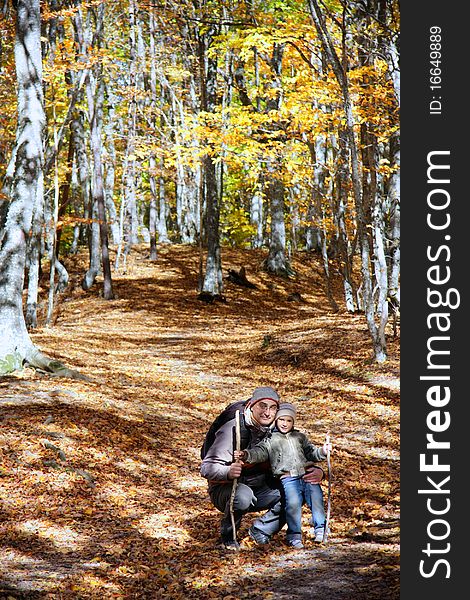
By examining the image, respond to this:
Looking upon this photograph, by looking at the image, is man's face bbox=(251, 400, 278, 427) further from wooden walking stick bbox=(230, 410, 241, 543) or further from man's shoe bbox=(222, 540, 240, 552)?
man's shoe bbox=(222, 540, 240, 552)

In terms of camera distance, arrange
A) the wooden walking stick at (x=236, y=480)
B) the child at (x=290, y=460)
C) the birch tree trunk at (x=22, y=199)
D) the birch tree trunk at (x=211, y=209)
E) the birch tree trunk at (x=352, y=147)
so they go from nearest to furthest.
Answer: the wooden walking stick at (x=236, y=480), the child at (x=290, y=460), the birch tree trunk at (x=22, y=199), the birch tree trunk at (x=352, y=147), the birch tree trunk at (x=211, y=209)

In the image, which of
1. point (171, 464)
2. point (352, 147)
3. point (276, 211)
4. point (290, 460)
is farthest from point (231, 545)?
point (276, 211)

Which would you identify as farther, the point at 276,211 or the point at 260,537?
the point at 276,211

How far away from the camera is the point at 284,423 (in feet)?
17.8

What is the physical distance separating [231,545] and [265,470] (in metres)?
0.62

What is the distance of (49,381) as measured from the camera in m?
10.2

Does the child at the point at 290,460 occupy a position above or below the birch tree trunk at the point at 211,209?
below

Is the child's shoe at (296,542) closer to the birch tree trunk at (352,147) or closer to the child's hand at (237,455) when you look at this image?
the child's hand at (237,455)

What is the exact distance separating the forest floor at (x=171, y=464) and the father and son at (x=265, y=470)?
8.8 inches

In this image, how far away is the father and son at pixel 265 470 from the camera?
17.1 ft

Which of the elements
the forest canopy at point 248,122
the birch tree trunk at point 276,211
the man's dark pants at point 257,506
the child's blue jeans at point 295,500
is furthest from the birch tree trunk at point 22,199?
the birch tree trunk at point 276,211

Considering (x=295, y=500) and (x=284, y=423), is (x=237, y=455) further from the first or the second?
(x=295, y=500)

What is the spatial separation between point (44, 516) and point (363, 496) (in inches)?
124

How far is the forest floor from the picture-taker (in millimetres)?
4938
